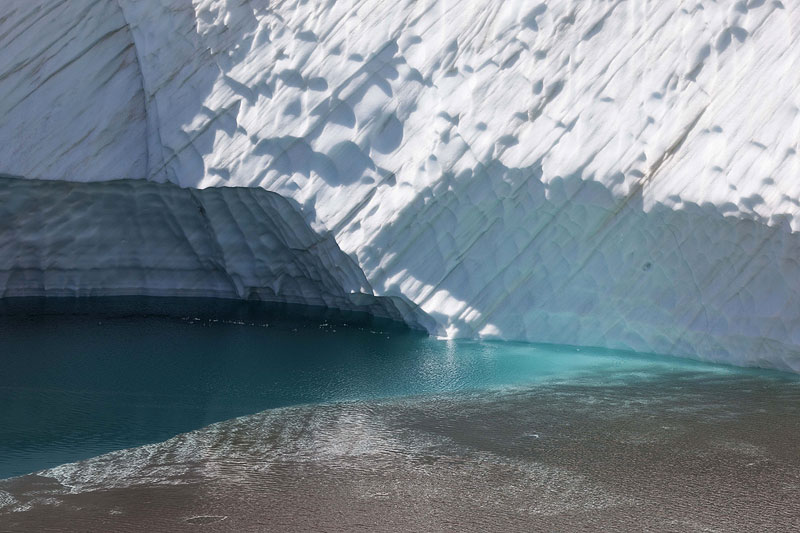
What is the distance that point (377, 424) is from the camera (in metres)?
5.27

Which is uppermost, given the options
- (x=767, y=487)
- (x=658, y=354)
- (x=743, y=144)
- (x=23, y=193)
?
(x=23, y=193)

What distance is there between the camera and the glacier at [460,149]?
22.0 ft

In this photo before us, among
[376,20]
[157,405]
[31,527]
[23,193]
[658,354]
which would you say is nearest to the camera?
[31,527]

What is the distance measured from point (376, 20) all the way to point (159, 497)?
4.99 m

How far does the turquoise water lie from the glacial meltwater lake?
0.07 feet

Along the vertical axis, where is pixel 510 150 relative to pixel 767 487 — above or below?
above

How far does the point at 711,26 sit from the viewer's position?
683 cm

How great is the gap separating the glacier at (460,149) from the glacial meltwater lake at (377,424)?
0.54 meters

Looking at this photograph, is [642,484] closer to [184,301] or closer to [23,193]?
[184,301]

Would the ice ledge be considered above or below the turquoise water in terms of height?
above

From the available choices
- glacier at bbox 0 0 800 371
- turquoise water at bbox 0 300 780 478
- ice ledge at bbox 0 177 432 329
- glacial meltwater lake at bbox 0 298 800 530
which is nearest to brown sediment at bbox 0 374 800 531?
glacial meltwater lake at bbox 0 298 800 530

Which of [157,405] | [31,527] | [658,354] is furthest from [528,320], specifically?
[31,527]

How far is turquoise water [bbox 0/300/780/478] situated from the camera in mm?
5293

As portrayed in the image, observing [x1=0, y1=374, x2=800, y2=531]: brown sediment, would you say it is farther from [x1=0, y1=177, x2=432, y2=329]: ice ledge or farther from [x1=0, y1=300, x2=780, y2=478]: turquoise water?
[x1=0, y1=177, x2=432, y2=329]: ice ledge
